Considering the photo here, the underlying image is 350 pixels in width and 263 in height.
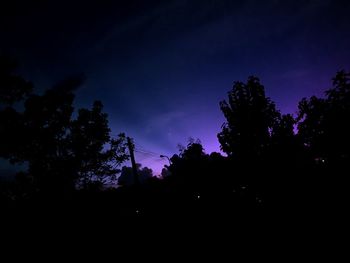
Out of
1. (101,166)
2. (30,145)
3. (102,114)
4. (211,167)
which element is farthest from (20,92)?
(211,167)

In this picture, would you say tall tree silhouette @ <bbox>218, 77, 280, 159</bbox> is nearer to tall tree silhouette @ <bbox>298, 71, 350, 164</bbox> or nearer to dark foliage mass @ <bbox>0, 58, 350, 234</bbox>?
dark foliage mass @ <bbox>0, 58, 350, 234</bbox>

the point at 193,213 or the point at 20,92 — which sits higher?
the point at 20,92

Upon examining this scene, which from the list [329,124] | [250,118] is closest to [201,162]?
[250,118]

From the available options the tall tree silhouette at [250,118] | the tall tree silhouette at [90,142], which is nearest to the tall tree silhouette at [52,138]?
the tall tree silhouette at [90,142]

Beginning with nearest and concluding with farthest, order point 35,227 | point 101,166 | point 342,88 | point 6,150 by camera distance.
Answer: point 35,227 < point 6,150 < point 342,88 < point 101,166

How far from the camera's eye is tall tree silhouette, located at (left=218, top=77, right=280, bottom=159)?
18750 millimetres

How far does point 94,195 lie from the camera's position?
14.5 m

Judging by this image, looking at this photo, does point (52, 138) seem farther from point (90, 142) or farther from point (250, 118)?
point (250, 118)

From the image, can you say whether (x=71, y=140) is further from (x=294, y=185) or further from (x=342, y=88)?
(x=342, y=88)

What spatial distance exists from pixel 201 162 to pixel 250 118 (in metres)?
5.90

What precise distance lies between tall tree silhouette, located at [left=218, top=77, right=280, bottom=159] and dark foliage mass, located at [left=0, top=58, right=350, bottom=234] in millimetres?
81

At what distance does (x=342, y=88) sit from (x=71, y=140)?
22685mm

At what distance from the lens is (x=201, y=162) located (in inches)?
661

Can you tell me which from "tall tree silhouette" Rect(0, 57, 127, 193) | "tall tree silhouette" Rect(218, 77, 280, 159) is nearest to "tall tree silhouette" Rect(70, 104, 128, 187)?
"tall tree silhouette" Rect(0, 57, 127, 193)
